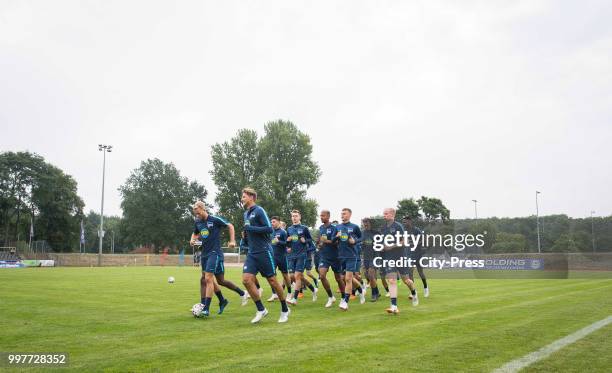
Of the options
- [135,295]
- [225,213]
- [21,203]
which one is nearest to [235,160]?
[225,213]

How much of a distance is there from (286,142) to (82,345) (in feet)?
202

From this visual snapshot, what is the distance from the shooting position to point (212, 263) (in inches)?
424

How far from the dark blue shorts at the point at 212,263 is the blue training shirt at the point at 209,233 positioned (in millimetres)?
98

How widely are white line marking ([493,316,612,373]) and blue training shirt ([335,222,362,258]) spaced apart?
5.59m

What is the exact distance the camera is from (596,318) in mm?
10227

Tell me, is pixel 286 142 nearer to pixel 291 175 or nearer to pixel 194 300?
pixel 291 175

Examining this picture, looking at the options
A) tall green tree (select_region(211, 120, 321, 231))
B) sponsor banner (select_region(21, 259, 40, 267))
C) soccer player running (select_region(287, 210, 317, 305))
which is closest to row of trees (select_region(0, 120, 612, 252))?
tall green tree (select_region(211, 120, 321, 231))

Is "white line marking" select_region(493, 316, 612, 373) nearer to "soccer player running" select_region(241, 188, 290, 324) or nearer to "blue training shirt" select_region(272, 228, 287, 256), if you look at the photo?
"soccer player running" select_region(241, 188, 290, 324)

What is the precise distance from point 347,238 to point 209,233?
12.1ft

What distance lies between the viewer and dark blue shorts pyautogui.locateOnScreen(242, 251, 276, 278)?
966 cm

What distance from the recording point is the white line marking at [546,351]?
5.75 metres

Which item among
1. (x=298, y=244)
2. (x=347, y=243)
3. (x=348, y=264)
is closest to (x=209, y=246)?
(x=348, y=264)

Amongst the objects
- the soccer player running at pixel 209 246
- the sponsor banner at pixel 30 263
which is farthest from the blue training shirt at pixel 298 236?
the sponsor banner at pixel 30 263

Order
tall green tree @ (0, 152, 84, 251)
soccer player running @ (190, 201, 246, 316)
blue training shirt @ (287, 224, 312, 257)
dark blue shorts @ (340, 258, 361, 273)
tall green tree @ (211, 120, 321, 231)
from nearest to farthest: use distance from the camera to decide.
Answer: soccer player running @ (190, 201, 246, 316)
dark blue shorts @ (340, 258, 361, 273)
blue training shirt @ (287, 224, 312, 257)
tall green tree @ (211, 120, 321, 231)
tall green tree @ (0, 152, 84, 251)
